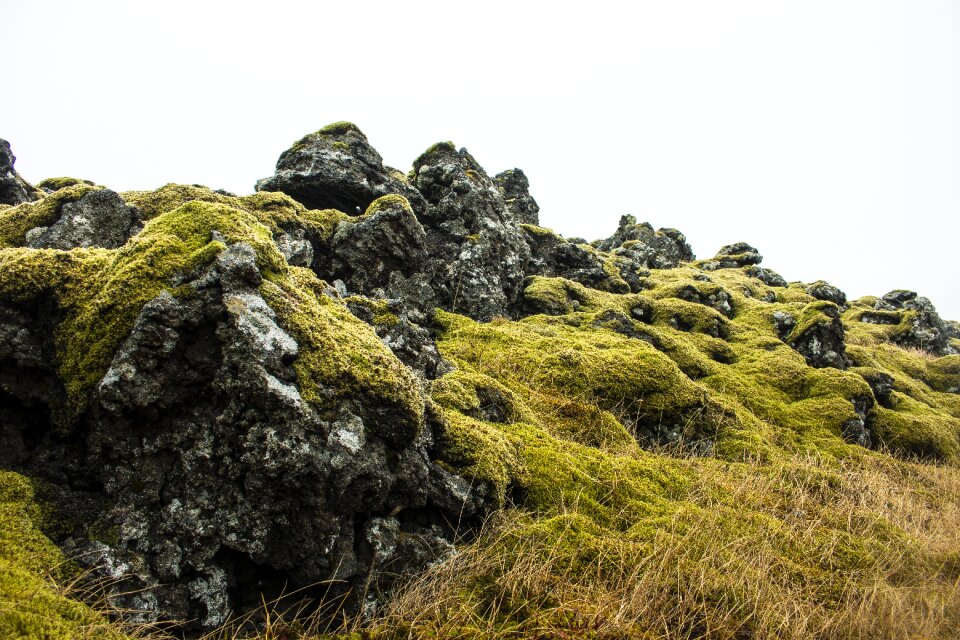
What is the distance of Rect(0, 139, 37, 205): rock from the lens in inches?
530

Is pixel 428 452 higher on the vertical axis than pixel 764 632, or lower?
higher

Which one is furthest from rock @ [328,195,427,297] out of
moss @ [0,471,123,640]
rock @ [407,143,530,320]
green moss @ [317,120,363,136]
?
moss @ [0,471,123,640]

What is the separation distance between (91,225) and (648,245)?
127 ft

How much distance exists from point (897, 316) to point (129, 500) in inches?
1575

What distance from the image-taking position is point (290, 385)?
4.40 metres

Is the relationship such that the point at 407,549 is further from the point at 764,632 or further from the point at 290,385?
the point at 764,632

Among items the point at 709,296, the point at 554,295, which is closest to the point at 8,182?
the point at 554,295

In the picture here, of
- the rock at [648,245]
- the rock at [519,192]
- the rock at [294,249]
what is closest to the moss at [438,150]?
the rock at [519,192]

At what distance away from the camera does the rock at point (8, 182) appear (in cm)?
1346

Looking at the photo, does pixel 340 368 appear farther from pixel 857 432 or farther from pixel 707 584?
pixel 857 432

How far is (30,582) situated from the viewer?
303cm

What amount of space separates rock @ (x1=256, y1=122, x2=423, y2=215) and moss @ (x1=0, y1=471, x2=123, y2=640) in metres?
13.4

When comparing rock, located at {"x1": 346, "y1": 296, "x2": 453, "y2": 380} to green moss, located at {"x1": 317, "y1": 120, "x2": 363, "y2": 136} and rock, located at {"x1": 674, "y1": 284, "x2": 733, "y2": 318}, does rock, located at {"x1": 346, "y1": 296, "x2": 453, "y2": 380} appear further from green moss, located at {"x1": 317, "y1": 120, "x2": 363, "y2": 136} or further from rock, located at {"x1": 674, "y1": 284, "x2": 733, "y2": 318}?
rock, located at {"x1": 674, "y1": 284, "x2": 733, "y2": 318}

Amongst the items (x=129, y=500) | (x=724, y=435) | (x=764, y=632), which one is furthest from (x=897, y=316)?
(x=129, y=500)
